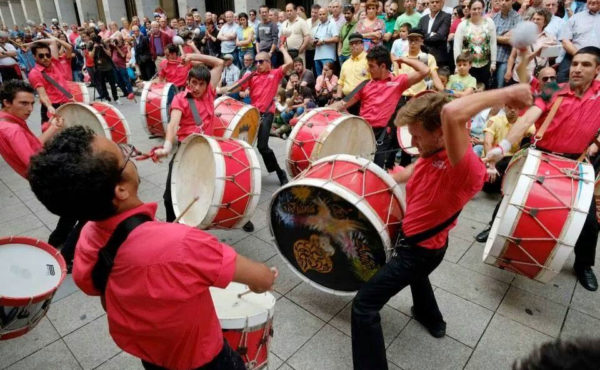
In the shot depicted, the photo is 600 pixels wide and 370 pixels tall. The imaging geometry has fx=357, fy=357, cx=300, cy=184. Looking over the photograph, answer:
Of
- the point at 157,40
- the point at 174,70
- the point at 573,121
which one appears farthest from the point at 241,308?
the point at 157,40

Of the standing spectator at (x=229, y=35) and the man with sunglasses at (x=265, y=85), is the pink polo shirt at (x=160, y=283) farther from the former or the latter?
the standing spectator at (x=229, y=35)

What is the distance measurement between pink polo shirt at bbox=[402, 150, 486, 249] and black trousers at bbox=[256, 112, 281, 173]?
313 centimetres

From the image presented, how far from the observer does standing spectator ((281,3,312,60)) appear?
8273mm

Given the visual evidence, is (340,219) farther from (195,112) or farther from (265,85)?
(265,85)

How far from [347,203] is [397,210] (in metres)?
0.33

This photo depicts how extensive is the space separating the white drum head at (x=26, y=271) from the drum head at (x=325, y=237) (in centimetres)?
145

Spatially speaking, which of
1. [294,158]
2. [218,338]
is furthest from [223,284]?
[294,158]

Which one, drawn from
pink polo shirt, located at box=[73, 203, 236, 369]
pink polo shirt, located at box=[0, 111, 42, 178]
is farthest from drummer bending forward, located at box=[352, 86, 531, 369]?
pink polo shirt, located at box=[0, 111, 42, 178]

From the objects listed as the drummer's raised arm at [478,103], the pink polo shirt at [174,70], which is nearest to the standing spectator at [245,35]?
the pink polo shirt at [174,70]

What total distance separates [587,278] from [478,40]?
4388mm

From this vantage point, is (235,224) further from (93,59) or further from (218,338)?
(93,59)

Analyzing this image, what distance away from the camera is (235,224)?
11.1 feet

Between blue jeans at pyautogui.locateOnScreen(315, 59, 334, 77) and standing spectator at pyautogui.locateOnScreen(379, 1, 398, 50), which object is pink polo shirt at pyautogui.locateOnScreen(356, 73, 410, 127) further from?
blue jeans at pyautogui.locateOnScreen(315, 59, 334, 77)

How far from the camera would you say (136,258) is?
3.72ft
